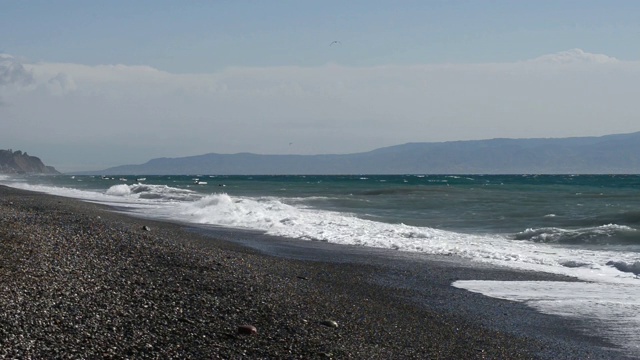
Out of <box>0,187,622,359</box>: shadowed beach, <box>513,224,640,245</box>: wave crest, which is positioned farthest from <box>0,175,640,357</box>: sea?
<box>0,187,622,359</box>: shadowed beach

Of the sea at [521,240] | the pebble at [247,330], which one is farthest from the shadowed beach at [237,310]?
the sea at [521,240]

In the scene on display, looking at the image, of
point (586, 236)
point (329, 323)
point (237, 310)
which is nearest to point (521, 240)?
point (586, 236)

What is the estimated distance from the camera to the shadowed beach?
25.4 ft

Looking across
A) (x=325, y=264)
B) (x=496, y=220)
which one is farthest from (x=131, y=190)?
(x=325, y=264)

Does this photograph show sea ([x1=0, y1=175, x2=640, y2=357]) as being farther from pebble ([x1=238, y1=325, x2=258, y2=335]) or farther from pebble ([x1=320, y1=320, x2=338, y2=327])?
pebble ([x1=238, y1=325, x2=258, y2=335])

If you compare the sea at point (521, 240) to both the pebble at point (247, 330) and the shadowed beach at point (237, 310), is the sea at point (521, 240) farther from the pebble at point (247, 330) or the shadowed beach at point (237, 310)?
the pebble at point (247, 330)

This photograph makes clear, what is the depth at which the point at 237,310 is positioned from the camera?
9.38 m

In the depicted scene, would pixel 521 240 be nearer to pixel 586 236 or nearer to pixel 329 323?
pixel 586 236

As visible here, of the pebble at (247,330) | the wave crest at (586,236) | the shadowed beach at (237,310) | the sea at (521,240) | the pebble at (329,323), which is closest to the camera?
the shadowed beach at (237,310)

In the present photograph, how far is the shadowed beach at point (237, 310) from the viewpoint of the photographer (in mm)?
7754

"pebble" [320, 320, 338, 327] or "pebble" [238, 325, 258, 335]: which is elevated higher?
"pebble" [238, 325, 258, 335]

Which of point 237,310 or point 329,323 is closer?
point 329,323

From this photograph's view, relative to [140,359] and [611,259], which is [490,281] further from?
[140,359]

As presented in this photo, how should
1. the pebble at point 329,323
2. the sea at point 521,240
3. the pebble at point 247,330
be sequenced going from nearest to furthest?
1. the pebble at point 247,330
2. the pebble at point 329,323
3. the sea at point 521,240
